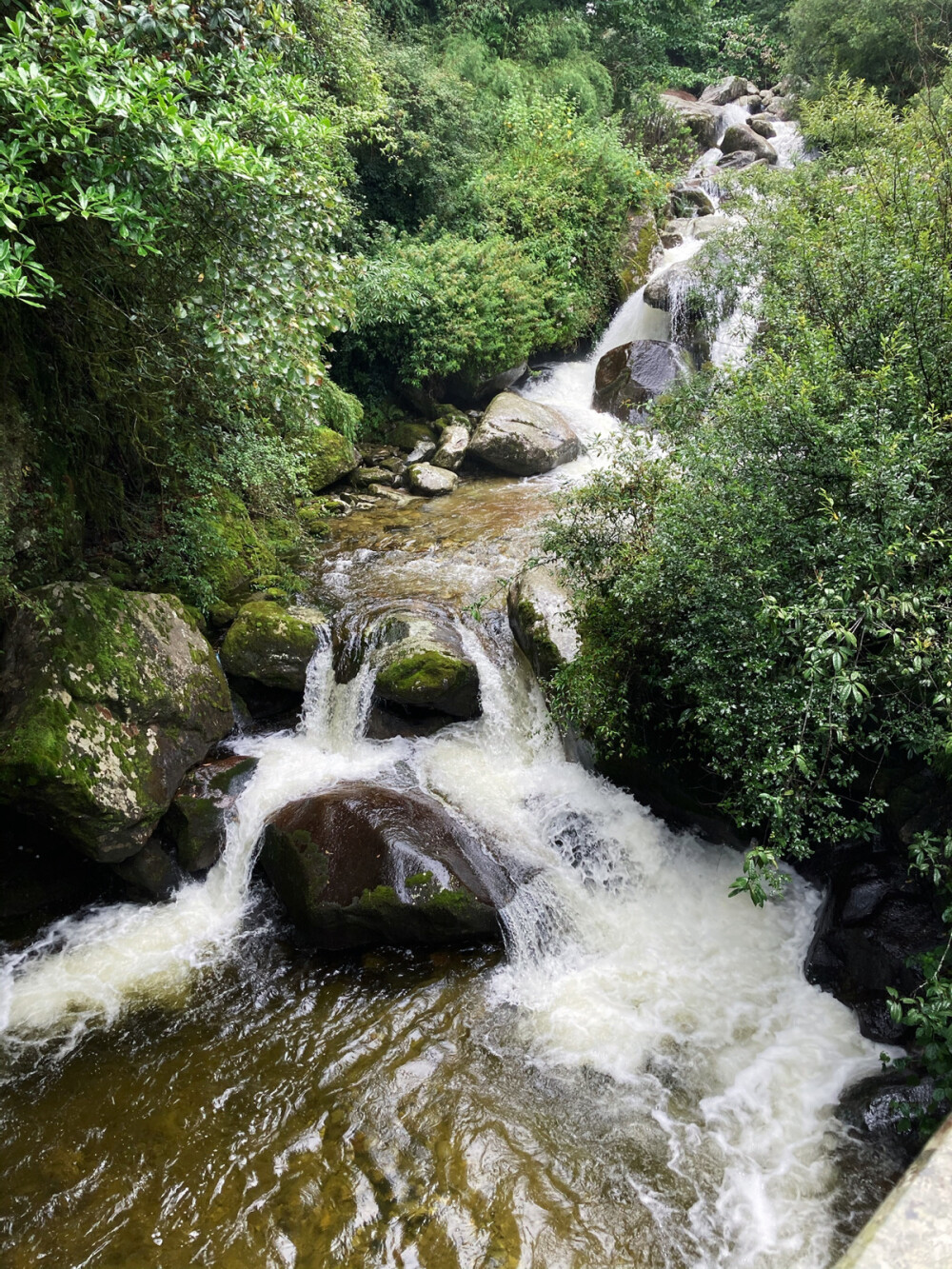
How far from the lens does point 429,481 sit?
12.4 m

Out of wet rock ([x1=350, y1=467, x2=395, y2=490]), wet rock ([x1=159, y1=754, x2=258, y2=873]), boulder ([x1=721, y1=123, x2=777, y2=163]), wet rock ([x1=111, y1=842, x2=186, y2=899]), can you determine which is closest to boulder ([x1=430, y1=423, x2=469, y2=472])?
wet rock ([x1=350, y1=467, x2=395, y2=490])

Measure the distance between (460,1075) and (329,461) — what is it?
9634 millimetres

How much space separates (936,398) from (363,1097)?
6.02 metres

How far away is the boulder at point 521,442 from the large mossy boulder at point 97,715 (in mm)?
7771

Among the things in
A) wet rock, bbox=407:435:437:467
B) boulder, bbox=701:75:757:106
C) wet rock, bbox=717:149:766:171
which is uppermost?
boulder, bbox=701:75:757:106

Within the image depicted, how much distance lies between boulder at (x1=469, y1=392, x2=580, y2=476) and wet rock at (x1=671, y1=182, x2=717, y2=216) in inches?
396

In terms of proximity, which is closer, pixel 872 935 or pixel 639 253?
pixel 872 935

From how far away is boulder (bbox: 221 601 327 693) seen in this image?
7.75 m

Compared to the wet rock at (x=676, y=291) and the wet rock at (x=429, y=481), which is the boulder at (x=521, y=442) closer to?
the wet rock at (x=429, y=481)

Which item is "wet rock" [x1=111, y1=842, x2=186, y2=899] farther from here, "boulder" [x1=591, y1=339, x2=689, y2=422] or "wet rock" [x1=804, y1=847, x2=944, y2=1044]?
"boulder" [x1=591, y1=339, x2=689, y2=422]

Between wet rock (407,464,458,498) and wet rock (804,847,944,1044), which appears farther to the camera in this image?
wet rock (407,464,458,498)

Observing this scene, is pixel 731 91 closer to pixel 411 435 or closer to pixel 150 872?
pixel 411 435

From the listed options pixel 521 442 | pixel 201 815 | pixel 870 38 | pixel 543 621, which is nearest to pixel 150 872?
pixel 201 815

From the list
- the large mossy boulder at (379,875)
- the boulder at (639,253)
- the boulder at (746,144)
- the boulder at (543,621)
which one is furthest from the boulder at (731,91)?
the large mossy boulder at (379,875)
